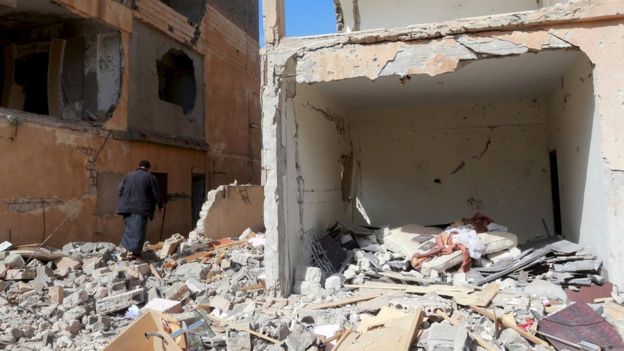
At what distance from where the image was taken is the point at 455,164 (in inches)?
377

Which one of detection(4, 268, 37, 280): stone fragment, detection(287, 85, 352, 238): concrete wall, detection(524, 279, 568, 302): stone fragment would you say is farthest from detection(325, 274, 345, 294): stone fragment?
detection(4, 268, 37, 280): stone fragment

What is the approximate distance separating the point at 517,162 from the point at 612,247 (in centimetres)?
455

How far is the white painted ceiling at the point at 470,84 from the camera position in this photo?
20.5 ft

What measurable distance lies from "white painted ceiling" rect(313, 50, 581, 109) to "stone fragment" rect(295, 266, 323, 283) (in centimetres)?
281

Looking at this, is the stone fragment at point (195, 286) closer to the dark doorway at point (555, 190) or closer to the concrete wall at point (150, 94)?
the concrete wall at point (150, 94)

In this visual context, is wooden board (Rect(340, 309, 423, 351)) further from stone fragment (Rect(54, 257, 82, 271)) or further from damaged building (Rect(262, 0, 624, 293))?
stone fragment (Rect(54, 257, 82, 271))

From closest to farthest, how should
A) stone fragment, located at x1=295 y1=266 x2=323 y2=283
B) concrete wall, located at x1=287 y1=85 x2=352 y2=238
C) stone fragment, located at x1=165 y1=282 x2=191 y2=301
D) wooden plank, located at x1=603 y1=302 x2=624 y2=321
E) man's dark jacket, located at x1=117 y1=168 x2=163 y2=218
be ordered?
wooden plank, located at x1=603 y1=302 x2=624 y2=321, stone fragment, located at x1=165 y1=282 x2=191 y2=301, stone fragment, located at x1=295 y1=266 x2=323 y2=283, concrete wall, located at x1=287 y1=85 x2=352 y2=238, man's dark jacket, located at x1=117 y1=168 x2=163 y2=218

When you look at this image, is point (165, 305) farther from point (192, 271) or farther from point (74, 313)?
point (192, 271)

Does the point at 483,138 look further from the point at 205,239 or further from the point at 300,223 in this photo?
the point at 205,239

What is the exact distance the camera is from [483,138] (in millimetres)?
9438

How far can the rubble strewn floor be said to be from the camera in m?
4.18

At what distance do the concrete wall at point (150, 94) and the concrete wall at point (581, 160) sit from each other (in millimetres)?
9149

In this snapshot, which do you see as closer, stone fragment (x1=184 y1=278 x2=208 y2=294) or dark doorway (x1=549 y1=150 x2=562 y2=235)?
stone fragment (x1=184 y1=278 x2=208 y2=294)

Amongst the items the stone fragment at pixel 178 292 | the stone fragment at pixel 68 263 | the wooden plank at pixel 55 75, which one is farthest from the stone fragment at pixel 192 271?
the wooden plank at pixel 55 75
